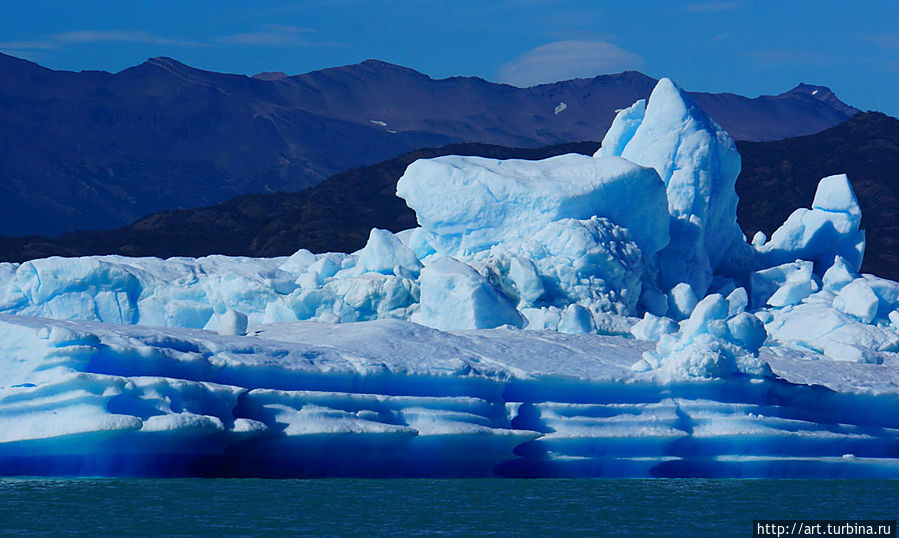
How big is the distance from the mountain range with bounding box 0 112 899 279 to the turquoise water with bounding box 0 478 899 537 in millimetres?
28609

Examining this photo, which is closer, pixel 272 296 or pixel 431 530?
pixel 431 530

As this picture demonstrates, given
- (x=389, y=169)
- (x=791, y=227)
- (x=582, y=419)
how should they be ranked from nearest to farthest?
(x=582, y=419) < (x=791, y=227) < (x=389, y=169)

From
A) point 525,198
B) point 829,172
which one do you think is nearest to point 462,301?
point 525,198

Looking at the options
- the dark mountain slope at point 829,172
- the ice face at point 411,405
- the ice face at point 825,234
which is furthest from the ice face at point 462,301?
the dark mountain slope at point 829,172

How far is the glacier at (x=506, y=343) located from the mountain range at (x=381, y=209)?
68.3ft

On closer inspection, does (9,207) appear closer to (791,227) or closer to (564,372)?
(791,227)

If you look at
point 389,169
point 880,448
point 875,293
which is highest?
point 389,169

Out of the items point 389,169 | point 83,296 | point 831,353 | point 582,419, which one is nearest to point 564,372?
point 582,419

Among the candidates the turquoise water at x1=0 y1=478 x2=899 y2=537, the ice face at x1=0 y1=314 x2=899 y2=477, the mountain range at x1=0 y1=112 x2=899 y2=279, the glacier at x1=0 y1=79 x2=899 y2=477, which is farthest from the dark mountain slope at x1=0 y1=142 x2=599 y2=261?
the turquoise water at x1=0 y1=478 x2=899 y2=537

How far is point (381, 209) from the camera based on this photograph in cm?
5525

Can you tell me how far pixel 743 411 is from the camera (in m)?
16.2

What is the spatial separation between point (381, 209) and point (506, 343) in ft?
126

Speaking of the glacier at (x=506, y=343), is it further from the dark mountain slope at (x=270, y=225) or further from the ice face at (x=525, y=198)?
the dark mountain slope at (x=270, y=225)

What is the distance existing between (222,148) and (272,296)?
243 feet
